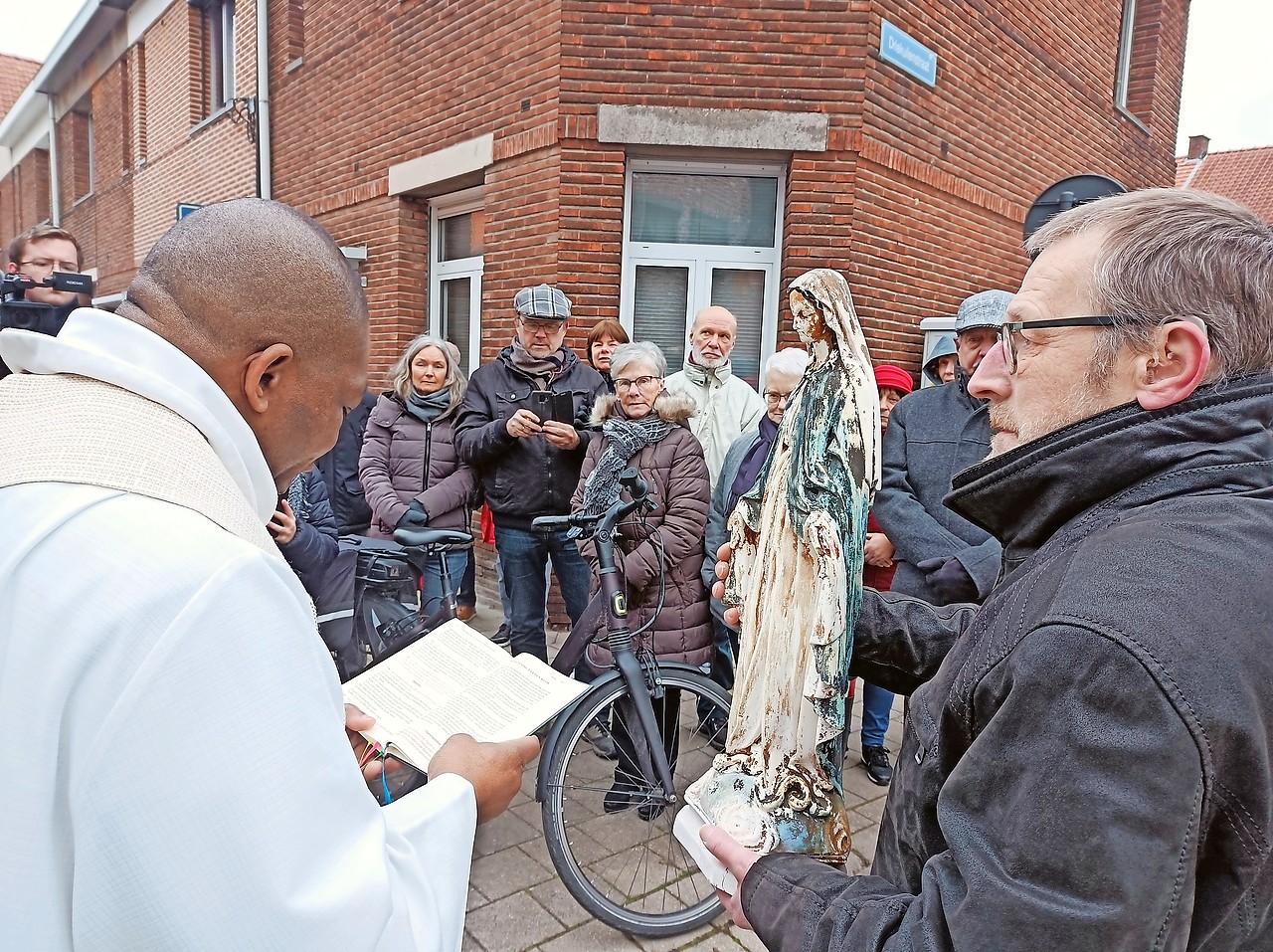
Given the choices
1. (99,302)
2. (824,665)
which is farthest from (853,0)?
(99,302)

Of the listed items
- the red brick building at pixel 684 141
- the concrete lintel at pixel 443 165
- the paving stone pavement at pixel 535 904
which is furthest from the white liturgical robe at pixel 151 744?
the concrete lintel at pixel 443 165

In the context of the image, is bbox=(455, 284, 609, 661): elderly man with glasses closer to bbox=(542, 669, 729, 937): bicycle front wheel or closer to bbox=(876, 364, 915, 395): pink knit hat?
bbox=(542, 669, 729, 937): bicycle front wheel

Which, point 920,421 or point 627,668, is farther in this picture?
point 920,421

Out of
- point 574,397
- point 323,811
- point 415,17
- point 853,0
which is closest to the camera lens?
point 323,811

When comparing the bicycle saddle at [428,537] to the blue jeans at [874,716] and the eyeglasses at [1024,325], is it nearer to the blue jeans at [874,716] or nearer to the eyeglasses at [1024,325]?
the blue jeans at [874,716]

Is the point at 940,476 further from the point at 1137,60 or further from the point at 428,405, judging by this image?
the point at 1137,60

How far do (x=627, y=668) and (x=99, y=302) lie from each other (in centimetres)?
1223

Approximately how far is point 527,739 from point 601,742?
1.77 m

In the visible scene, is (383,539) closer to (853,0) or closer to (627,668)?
(627,668)

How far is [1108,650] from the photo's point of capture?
0.82 m

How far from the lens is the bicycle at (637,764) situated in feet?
8.64

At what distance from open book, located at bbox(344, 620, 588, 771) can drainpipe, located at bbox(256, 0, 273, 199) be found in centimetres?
870

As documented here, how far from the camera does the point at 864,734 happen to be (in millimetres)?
3730

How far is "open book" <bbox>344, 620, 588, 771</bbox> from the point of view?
5.04ft
